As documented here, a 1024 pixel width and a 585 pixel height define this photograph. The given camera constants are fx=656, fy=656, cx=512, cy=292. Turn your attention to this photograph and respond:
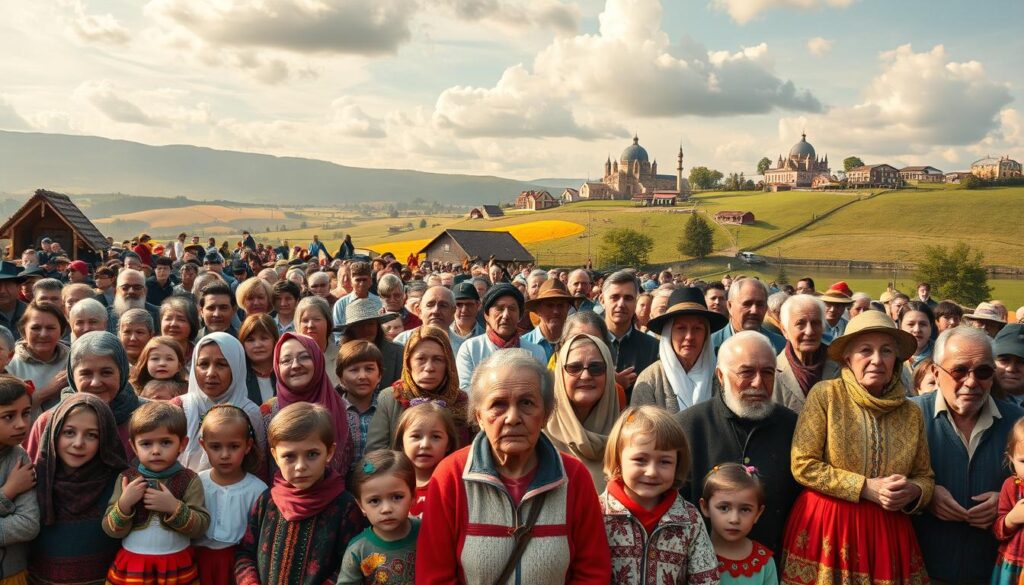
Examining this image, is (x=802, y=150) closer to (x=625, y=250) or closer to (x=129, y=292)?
(x=625, y=250)

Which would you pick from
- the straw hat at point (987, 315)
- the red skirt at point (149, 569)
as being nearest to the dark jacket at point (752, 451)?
the red skirt at point (149, 569)

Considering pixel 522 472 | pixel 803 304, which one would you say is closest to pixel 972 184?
pixel 803 304

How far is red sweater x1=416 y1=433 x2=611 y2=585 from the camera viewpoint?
8.50ft

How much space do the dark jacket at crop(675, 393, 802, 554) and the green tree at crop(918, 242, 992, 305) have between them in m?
52.9

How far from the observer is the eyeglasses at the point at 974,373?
11.7 ft

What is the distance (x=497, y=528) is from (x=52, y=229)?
67.5 ft

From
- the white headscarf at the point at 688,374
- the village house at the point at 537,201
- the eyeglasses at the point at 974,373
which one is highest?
the village house at the point at 537,201

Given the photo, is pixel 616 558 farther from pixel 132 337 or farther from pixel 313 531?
pixel 132 337

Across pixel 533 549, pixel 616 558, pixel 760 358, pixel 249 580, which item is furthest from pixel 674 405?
pixel 249 580

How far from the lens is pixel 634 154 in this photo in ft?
553

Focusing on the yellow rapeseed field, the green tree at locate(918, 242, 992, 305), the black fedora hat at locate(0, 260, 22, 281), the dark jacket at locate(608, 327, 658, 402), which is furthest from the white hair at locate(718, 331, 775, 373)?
the yellow rapeseed field

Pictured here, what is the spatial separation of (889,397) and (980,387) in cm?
53

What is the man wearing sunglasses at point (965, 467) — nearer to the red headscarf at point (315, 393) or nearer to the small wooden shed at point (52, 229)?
the red headscarf at point (315, 393)

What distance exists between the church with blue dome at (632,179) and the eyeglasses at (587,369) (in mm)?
152136
